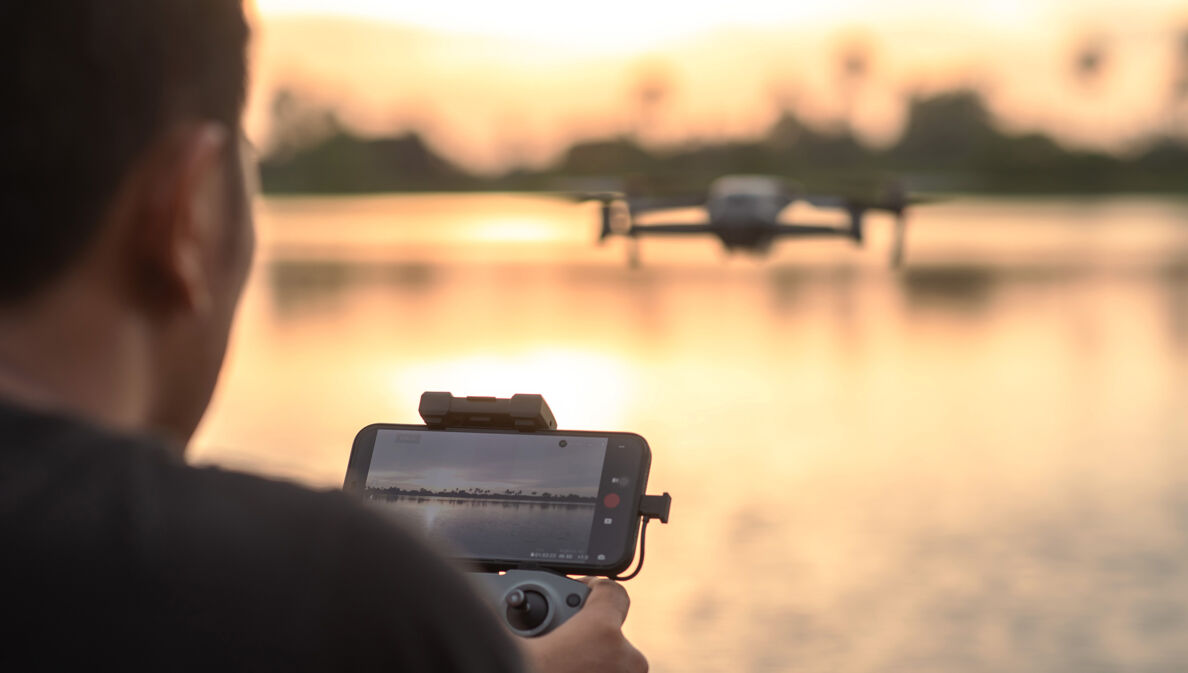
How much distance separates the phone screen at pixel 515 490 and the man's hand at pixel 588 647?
0.28 m

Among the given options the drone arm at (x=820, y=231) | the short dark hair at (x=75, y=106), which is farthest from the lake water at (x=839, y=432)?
the drone arm at (x=820, y=231)

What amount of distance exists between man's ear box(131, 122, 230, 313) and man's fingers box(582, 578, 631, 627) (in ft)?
3.00

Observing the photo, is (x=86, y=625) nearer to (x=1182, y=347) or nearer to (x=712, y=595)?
(x=712, y=595)

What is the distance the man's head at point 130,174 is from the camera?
103 cm

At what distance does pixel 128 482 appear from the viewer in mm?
1012

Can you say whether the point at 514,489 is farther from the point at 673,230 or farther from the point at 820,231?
the point at 673,230

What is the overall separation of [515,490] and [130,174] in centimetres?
133

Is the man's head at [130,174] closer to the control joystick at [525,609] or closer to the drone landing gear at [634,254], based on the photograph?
the control joystick at [525,609]

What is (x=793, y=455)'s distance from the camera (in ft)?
133

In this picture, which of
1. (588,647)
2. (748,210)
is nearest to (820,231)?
(748,210)

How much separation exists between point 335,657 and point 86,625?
16 cm

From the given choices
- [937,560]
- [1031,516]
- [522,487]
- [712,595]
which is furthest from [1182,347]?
[522,487]

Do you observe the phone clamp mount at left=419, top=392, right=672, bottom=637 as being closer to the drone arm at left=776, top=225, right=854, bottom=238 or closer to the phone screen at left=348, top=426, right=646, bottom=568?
the phone screen at left=348, top=426, right=646, bottom=568

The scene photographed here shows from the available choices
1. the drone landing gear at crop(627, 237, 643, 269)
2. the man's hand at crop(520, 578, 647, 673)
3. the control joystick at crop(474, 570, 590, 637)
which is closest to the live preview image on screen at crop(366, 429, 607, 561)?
the control joystick at crop(474, 570, 590, 637)
